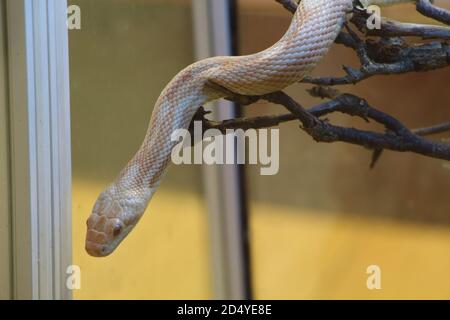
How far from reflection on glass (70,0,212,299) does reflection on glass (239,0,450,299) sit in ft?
0.88

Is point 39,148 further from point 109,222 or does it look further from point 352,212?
point 352,212

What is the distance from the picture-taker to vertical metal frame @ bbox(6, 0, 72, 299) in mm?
1400

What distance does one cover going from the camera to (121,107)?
5.06ft

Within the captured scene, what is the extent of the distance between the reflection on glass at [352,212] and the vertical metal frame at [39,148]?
50 cm

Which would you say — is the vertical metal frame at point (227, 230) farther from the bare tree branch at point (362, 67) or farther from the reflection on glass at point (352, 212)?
the bare tree branch at point (362, 67)

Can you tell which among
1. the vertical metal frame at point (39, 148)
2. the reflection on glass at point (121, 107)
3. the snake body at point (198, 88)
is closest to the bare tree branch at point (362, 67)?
the snake body at point (198, 88)

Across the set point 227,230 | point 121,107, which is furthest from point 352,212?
point 121,107

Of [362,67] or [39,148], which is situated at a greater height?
[362,67]

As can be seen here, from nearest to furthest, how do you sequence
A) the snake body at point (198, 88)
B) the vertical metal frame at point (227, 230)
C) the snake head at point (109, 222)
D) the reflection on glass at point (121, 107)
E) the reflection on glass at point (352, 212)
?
the snake body at point (198, 88) < the snake head at point (109, 222) < the reflection on glass at point (121, 107) < the reflection on glass at point (352, 212) < the vertical metal frame at point (227, 230)

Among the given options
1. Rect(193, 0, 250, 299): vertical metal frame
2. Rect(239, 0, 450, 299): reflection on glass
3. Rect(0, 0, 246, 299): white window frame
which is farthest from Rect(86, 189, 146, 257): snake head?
Rect(193, 0, 250, 299): vertical metal frame

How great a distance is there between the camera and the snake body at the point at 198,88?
1.04 metres

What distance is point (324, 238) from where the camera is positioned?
2209 millimetres

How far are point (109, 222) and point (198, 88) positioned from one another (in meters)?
0.31
